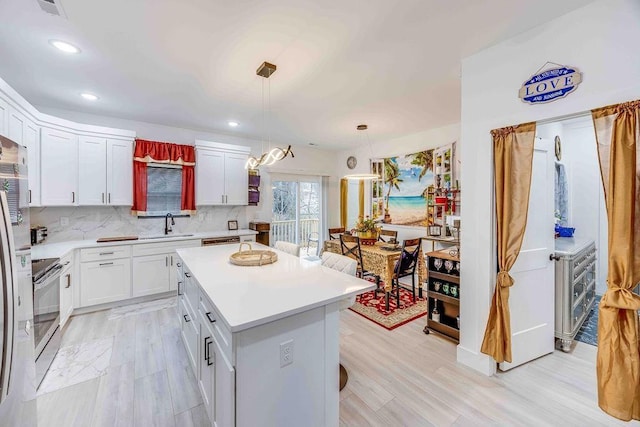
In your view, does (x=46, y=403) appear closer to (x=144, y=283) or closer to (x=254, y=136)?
(x=144, y=283)

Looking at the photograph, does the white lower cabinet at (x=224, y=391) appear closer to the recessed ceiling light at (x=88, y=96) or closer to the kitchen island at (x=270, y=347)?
the kitchen island at (x=270, y=347)

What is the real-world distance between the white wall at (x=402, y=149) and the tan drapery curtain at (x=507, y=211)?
213 centimetres

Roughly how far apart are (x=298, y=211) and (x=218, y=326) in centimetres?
460

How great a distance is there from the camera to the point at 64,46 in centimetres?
210

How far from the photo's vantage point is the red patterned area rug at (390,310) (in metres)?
3.14

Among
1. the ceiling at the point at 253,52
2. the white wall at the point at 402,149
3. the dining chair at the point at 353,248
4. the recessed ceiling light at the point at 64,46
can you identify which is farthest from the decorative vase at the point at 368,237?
the recessed ceiling light at the point at 64,46

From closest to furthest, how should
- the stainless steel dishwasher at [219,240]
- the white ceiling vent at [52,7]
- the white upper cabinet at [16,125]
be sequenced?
the white ceiling vent at [52,7]
the white upper cabinet at [16,125]
the stainless steel dishwasher at [219,240]

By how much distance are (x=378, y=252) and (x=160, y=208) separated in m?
3.40

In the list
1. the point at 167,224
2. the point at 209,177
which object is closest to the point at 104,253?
the point at 167,224

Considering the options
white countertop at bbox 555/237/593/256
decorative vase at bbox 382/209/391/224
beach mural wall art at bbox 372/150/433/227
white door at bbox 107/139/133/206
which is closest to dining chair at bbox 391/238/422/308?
beach mural wall art at bbox 372/150/433/227

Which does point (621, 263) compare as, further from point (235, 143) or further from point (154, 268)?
point (235, 143)

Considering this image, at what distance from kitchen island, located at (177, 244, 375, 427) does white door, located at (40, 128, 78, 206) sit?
2.78 metres

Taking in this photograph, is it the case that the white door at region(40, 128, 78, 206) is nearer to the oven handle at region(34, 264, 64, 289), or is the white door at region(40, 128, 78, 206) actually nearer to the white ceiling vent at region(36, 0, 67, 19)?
the oven handle at region(34, 264, 64, 289)

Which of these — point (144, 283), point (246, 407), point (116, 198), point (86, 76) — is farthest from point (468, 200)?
point (116, 198)
